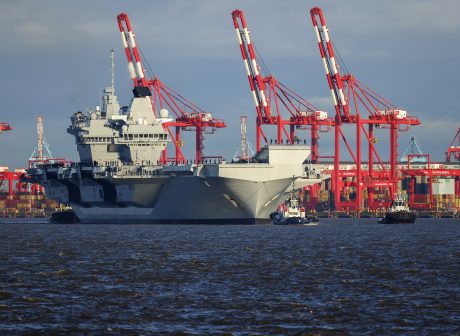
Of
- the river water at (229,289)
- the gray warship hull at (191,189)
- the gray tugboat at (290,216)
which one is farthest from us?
the gray tugboat at (290,216)

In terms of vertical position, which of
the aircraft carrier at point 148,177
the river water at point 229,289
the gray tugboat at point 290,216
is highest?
the aircraft carrier at point 148,177

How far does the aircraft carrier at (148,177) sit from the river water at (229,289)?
1230 inches

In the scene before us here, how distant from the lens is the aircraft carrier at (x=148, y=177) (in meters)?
121

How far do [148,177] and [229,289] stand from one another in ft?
247

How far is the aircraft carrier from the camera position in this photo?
396 feet

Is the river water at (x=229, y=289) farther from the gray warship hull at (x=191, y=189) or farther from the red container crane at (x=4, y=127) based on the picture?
the red container crane at (x=4, y=127)

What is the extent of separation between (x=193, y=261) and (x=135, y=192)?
61.6 m

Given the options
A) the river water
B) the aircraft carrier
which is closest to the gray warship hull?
the aircraft carrier

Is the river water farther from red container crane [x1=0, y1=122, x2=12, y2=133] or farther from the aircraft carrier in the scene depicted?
red container crane [x1=0, y1=122, x2=12, y2=133]

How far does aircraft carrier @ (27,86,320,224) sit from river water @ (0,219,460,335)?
102ft

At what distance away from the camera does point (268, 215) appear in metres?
131

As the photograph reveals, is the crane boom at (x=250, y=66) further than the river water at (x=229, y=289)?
Yes

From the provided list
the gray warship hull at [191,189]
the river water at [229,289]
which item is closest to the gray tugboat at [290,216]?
the gray warship hull at [191,189]

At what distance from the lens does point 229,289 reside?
5169cm
